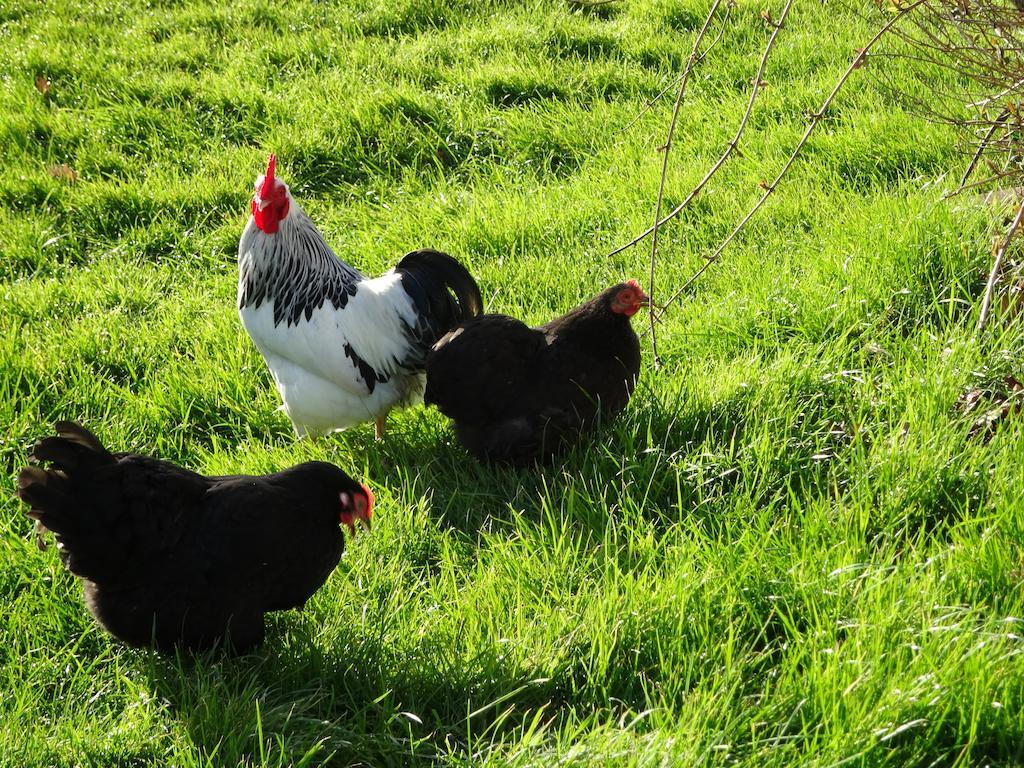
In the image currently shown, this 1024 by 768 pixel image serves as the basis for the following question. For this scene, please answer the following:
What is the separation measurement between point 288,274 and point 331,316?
26 centimetres

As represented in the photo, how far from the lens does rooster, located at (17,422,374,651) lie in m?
2.74

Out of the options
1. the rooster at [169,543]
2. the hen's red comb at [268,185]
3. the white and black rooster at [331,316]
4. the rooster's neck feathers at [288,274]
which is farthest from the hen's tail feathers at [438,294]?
the rooster at [169,543]

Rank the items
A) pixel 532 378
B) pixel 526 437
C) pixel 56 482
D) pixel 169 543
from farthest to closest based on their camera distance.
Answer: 1. pixel 532 378
2. pixel 526 437
3. pixel 169 543
4. pixel 56 482

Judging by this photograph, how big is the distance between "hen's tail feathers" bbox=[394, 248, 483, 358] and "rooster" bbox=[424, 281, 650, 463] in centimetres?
41

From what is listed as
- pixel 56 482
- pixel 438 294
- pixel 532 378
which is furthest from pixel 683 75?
pixel 56 482

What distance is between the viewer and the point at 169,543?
9.34ft

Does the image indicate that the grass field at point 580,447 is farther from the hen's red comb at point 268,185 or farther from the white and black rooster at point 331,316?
the hen's red comb at point 268,185

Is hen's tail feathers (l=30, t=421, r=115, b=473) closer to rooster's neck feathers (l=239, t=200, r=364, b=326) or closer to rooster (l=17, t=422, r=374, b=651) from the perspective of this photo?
rooster (l=17, t=422, r=374, b=651)

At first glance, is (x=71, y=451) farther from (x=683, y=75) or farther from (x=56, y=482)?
(x=683, y=75)

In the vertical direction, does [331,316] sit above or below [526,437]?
above

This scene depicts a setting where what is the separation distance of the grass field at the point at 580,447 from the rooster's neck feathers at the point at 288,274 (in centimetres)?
44

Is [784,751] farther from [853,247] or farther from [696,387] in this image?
[853,247]

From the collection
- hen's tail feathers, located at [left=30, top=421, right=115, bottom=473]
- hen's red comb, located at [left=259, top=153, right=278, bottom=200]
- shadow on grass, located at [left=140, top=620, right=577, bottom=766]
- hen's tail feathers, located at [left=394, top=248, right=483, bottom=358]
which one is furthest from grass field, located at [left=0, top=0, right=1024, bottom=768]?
hen's red comb, located at [left=259, top=153, right=278, bottom=200]

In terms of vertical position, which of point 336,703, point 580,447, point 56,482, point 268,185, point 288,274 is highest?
point 268,185
